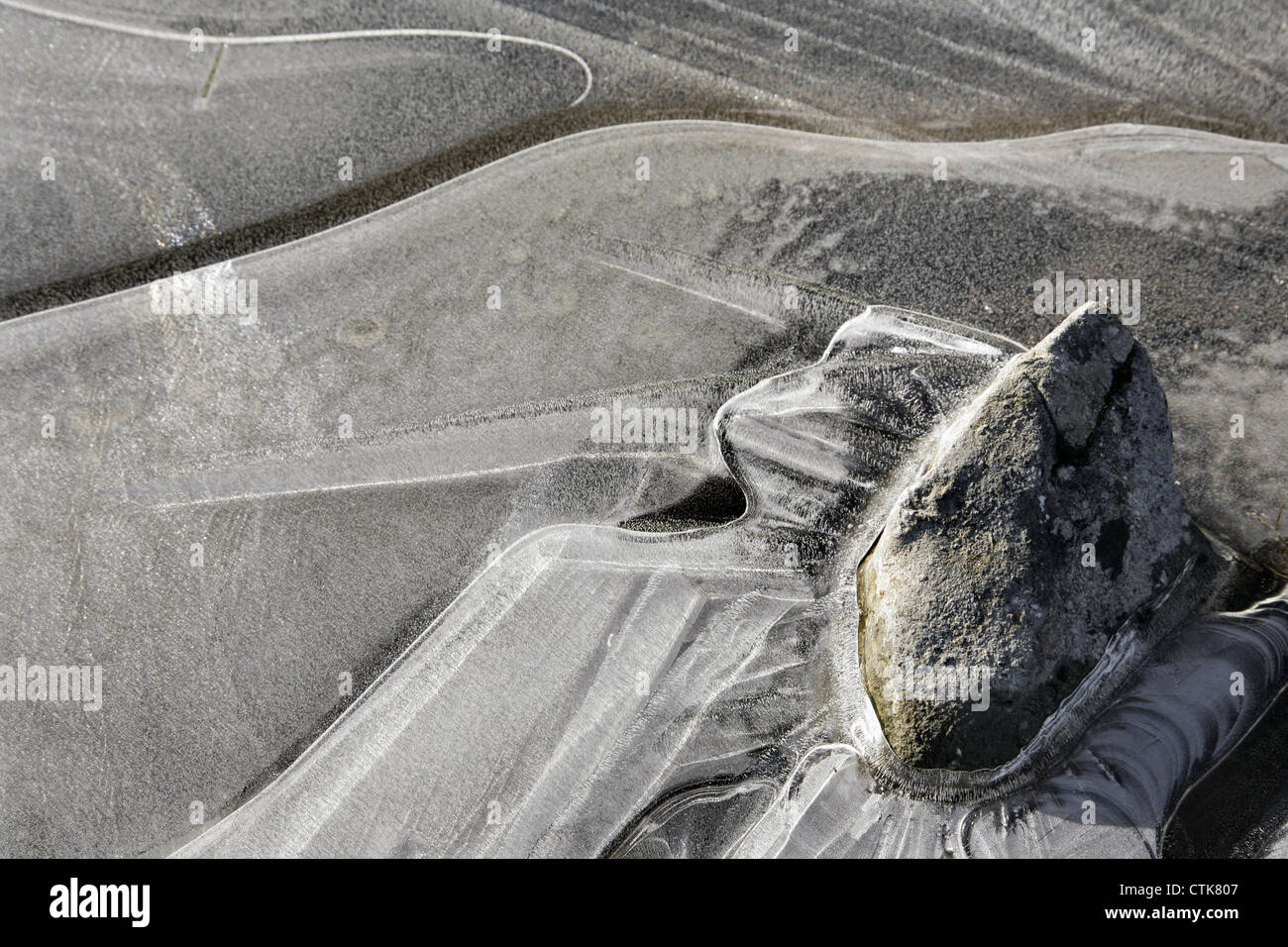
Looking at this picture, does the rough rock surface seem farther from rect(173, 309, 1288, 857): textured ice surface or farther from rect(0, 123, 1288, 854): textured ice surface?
rect(0, 123, 1288, 854): textured ice surface

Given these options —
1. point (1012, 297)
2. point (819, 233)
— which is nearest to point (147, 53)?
point (819, 233)

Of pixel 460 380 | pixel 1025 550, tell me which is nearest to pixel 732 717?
pixel 1025 550

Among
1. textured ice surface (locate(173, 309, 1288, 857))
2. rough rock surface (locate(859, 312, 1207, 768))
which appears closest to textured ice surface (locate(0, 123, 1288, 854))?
textured ice surface (locate(173, 309, 1288, 857))

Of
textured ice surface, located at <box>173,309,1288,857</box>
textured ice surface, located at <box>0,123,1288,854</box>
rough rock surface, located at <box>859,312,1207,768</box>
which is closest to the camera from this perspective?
rough rock surface, located at <box>859,312,1207,768</box>

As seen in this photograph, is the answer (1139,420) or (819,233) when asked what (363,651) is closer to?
(819,233)

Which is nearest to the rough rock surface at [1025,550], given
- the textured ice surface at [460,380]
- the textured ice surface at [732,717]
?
the textured ice surface at [732,717]

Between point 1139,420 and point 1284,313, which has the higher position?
point 1284,313

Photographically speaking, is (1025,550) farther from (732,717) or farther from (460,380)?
(460,380)
